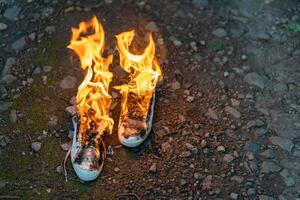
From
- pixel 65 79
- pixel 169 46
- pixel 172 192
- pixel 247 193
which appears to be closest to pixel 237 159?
pixel 247 193

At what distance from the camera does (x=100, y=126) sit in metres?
4.75

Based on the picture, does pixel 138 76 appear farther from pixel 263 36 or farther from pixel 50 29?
pixel 263 36

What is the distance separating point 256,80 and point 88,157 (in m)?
2.11

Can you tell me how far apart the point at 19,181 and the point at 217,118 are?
204 centimetres

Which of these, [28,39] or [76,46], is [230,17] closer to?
[76,46]

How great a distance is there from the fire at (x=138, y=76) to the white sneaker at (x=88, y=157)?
1.43 ft

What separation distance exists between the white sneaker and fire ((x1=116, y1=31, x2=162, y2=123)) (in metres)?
0.43

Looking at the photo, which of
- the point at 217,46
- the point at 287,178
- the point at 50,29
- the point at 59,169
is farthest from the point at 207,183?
the point at 50,29

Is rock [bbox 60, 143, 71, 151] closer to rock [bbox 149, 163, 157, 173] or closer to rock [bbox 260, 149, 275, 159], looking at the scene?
rock [bbox 149, 163, 157, 173]

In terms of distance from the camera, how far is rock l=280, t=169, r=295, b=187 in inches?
184

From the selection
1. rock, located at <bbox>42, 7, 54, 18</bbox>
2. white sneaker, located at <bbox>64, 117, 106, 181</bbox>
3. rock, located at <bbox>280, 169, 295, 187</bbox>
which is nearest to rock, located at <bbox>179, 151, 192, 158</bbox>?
white sneaker, located at <bbox>64, 117, 106, 181</bbox>

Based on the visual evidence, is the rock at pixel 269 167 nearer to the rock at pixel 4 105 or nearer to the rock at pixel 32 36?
the rock at pixel 4 105

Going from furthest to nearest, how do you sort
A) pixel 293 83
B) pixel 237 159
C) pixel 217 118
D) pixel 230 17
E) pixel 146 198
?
pixel 230 17
pixel 293 83
pixel 217 118
pixel 237 159
pixel 146 198

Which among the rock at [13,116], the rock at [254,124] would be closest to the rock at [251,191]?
the rock at [254,124]
